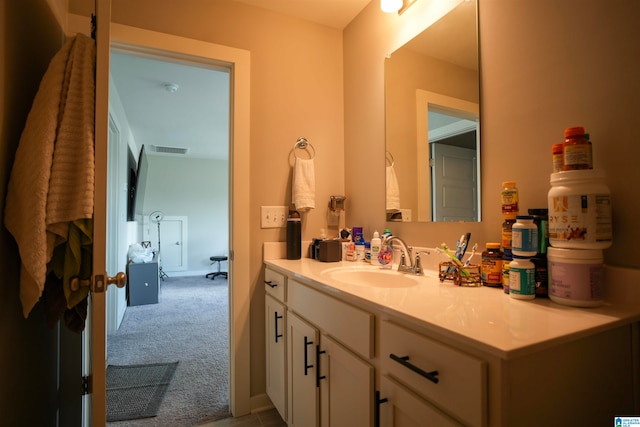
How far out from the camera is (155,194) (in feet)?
19.8

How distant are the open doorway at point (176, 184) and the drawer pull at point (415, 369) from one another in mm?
1353

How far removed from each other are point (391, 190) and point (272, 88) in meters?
0.96

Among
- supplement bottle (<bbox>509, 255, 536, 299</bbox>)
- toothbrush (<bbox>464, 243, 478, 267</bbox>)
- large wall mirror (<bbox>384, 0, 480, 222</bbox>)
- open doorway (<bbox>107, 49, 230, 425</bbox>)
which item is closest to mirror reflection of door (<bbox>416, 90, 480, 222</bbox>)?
large wall mirror (<bbox>384, 0, 480, 222</bbox>)

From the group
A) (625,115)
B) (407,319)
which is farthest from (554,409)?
(625,115)

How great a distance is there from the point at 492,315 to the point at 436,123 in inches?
37.7

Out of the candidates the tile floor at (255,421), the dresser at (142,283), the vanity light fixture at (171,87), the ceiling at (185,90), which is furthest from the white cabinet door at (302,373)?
the dresser at (142,283)

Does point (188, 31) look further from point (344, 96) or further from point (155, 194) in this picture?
point (155, 194)

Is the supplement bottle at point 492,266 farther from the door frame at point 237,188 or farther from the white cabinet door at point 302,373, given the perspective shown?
the door frame at point 237,188

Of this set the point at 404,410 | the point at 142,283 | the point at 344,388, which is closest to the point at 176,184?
the point at 142,283

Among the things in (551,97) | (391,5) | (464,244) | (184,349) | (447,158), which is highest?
(391,5)

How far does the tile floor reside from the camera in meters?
1.62

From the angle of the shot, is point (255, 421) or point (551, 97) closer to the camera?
point (551, 97)

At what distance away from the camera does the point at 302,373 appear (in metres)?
1.31

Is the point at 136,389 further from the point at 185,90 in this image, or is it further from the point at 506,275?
the point at 185,90
